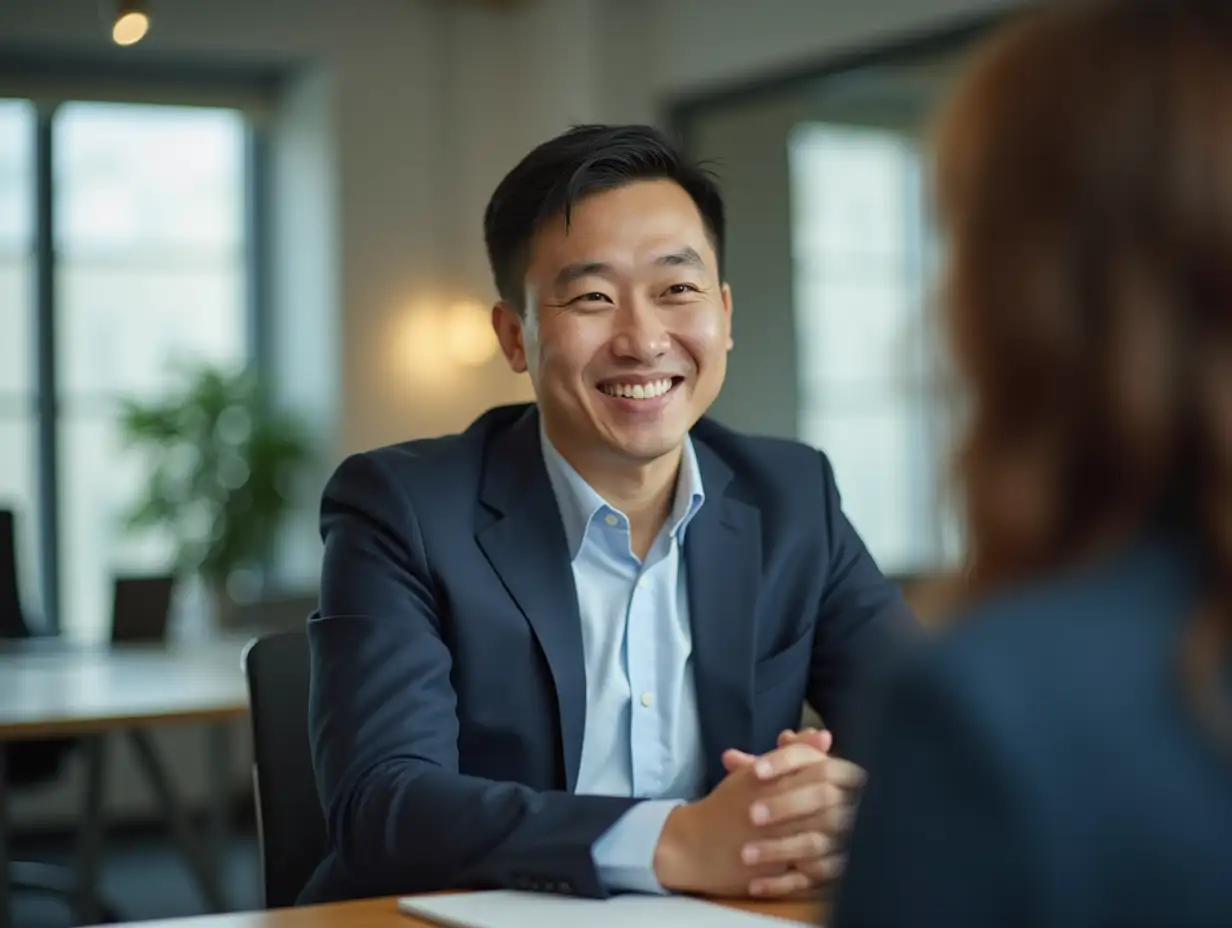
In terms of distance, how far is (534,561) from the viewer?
75.4 inches

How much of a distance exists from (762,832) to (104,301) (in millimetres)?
6276

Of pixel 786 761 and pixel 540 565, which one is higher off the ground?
pixel 540 565

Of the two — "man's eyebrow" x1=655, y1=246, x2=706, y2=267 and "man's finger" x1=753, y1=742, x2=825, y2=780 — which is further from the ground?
"man's eyebrow" x1=655, y1=246, x2=706, y2=267

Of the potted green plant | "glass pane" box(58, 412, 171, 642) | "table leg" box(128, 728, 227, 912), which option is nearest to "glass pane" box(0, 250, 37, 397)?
"glass pane" box(58, 412, 171, 642)

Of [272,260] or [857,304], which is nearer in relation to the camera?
[272,260]

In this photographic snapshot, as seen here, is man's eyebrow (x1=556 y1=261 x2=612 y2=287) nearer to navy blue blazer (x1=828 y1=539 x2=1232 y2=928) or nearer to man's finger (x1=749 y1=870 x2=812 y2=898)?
man's finger (x1=749 y1=870 x2=812 y2=898)

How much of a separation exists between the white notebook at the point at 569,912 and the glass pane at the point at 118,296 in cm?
578

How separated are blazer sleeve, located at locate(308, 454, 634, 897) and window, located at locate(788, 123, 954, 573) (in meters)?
6.00

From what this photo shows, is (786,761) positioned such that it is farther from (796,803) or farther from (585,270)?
(585,270)

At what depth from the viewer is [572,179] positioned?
6.47 feet

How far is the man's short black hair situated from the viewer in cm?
199

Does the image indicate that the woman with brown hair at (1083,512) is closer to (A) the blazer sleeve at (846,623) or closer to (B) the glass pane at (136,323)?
(A) the blazer sleeve at (846,623)

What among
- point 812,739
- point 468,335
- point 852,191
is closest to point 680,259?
point 812,739

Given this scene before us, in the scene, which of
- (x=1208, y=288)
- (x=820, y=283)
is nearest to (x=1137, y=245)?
(x=1208, y=288)
